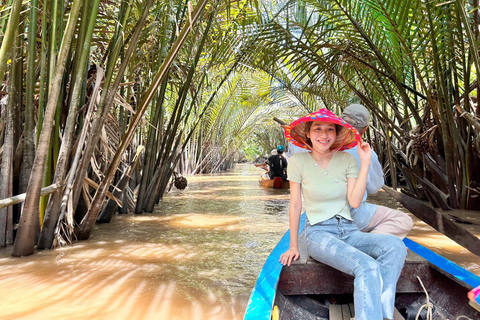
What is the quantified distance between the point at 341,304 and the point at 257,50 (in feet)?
14.2

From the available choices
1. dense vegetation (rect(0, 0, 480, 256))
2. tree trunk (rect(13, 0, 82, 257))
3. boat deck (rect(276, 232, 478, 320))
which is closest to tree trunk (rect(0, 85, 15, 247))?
dense vegetation (rect(0, 0, 480, 256))

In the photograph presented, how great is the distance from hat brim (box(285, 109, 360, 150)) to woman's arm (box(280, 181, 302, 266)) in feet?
0.90

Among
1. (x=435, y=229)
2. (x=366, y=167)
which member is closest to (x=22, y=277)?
(x=366, y=167)

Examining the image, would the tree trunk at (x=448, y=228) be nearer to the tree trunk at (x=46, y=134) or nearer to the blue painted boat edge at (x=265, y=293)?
the blue painted boat edge at (x=265, y=293)

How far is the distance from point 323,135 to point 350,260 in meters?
0.68

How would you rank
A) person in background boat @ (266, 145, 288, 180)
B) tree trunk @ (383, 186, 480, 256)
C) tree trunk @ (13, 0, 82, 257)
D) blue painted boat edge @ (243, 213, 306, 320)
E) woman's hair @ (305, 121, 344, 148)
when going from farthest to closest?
person in background boat @ (266, 145, 288, 180)
tree trunk @ (383, 186, 480, 256)
tree trunk @ (13, 0, 82, 257)
woman's hair @ (305, 121, 344, 148)
blue painted boat edge @ (243, 213, 306, 320)

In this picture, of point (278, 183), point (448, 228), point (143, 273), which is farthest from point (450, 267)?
point (278, 183)

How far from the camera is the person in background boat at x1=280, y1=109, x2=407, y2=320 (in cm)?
200

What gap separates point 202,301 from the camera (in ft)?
8.46

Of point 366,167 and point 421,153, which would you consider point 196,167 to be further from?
point 366,167

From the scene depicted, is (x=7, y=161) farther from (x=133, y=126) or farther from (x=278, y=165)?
(x=278, y=165)

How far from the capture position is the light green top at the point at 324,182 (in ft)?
7.45

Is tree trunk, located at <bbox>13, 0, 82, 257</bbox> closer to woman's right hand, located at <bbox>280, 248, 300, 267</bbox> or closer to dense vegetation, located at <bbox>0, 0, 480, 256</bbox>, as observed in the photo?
dense vegetation, located at <bbox>0, 0, 480, 256</bbox>

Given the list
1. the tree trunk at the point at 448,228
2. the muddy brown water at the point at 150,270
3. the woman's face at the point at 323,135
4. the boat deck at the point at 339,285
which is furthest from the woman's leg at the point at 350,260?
the tree trunk at the point at 448,228
